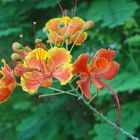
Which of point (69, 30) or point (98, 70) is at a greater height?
point (69, 30)

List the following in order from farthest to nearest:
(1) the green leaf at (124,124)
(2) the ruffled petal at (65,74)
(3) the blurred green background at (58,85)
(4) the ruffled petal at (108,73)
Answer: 1. (3) the blurred green background at (58,85)
2. (1) the green leaf at (124,124)
3. (4) the ruffled petal at (108,73)
4. (2) the ruffled petal at (65,74)

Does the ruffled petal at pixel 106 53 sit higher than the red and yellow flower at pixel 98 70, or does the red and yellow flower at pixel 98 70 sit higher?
the ruffled petal at pixel 106 53

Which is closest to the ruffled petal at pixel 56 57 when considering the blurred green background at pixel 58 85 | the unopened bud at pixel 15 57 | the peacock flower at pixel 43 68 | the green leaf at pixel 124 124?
the peacock flower at pixel 43 68

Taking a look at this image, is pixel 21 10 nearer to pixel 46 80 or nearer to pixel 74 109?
pixel 74 109

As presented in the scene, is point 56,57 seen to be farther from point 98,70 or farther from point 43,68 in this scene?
point 98,70

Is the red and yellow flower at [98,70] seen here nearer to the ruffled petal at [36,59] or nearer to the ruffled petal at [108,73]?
the ruffled petal at [108,73]

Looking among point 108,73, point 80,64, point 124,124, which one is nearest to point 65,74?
point 80,64

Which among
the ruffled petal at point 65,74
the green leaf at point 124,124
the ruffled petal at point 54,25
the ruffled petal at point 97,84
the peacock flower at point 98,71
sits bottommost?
the green leaf at point 124,124
